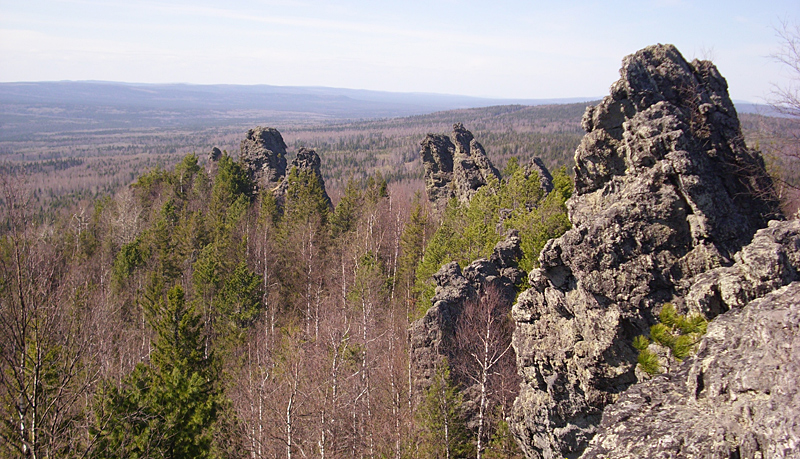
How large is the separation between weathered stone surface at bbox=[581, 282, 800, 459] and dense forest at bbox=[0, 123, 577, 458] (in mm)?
9268

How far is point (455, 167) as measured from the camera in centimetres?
4844

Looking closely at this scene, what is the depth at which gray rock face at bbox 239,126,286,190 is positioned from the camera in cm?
5491

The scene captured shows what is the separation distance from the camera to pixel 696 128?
12.9 meters

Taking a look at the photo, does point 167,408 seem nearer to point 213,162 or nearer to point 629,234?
point 629,234

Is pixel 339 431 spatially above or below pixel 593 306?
below

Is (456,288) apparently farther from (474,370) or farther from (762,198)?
(762,198)

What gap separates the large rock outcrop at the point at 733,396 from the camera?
225 inches

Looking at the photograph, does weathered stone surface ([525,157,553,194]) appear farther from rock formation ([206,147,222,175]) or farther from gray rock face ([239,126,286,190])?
rock formation ([206,147,222,175])

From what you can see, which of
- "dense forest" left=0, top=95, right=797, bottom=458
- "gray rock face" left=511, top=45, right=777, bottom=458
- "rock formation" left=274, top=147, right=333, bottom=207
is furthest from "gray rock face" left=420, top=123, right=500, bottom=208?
"gray rock face" left=511, top=45, right=777, bottom=458

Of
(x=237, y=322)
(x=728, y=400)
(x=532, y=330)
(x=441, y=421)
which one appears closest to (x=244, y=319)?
(x=237, y=322)

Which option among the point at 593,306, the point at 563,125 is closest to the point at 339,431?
the point at 593,306

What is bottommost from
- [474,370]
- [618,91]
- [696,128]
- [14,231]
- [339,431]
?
[339,431]

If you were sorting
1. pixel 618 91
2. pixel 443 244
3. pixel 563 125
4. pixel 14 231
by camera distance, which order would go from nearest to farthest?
pixel 14 231 → pixel 618 91 → pixel 443 244 → pixel 563 125

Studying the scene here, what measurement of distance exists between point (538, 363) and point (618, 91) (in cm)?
801
